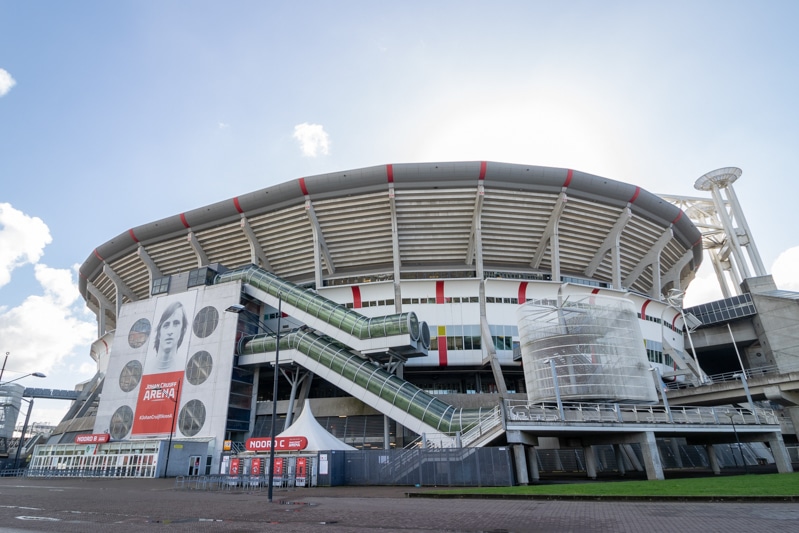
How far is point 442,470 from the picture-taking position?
802 inches

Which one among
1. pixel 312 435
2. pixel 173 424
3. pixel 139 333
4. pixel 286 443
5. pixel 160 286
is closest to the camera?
pixel 286 443

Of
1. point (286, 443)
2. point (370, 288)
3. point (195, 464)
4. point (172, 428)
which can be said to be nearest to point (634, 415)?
point (286, 443)

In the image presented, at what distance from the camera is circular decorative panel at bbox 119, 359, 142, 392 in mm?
41000

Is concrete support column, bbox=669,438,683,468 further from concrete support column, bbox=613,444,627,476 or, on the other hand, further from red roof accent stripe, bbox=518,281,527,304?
red roof accent stripe, bbox=518,281,527,304

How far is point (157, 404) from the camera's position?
1531 inches

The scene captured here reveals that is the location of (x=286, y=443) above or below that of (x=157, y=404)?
below

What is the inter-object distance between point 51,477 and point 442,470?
3436 cm

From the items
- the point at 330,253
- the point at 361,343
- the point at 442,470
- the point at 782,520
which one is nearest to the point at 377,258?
the point at 330,253

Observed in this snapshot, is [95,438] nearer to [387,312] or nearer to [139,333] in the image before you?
[139,333]

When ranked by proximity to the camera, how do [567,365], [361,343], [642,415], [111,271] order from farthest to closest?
Answer: [111,271]
[361,343]
[567,365]
[642,415]

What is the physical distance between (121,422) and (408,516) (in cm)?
3863

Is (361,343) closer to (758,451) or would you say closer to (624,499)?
(624,499)

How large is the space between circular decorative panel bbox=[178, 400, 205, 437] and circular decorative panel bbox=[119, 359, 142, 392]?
6742 mm

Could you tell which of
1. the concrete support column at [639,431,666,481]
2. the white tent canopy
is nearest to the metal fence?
the white tent canopy
